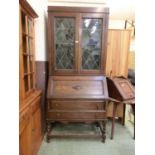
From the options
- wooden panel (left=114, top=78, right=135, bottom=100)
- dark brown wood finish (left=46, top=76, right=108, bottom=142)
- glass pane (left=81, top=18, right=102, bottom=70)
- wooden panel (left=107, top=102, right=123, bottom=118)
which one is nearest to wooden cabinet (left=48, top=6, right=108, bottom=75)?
glass pane (left=81, top=18, right=102, bottom=70)

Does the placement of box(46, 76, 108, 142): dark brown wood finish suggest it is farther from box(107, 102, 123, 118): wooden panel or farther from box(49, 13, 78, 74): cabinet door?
Answer: box(107, 102, 123, 118): wooden panel

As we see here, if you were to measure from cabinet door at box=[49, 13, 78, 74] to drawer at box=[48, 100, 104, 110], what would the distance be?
0.51m

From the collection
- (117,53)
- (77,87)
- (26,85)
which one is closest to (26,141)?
(26,85)

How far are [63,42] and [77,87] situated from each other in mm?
777

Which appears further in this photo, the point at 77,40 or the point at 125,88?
the point at 125,88

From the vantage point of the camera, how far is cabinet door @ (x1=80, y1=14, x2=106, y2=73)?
269 centimetres

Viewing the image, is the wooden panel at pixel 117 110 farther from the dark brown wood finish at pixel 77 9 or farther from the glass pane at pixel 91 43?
the dark brown wood finish at pixel 77 9

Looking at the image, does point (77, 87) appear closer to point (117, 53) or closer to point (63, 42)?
point (63, 42)

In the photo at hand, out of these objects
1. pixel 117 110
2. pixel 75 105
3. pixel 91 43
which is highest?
pixel 91 43

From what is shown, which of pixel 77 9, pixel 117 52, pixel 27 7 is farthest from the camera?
pixel 117 52

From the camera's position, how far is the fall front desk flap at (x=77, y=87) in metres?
2.62

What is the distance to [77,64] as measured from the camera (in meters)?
2.76
